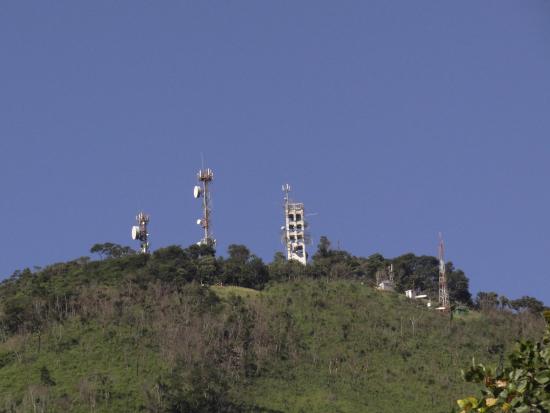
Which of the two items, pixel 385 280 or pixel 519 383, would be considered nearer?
pixel 519 383

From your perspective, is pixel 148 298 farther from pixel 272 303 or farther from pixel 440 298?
pixel 440 298

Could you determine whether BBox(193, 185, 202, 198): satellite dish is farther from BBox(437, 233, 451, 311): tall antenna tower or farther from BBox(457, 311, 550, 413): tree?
BBox(457, 311, 550, 413): tree

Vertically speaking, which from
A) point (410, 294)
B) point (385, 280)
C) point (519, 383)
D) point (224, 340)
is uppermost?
point (385, 280)

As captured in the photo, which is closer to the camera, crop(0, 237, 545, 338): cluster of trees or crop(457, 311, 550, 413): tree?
crop(457, 311, 550, 413): tree

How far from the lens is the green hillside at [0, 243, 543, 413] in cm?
7944

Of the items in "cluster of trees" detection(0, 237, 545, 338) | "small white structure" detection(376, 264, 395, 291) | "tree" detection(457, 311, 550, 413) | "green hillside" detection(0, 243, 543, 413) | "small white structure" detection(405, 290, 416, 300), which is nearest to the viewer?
"tree" detection(457, 311, 550, 413)

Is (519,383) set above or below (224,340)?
below

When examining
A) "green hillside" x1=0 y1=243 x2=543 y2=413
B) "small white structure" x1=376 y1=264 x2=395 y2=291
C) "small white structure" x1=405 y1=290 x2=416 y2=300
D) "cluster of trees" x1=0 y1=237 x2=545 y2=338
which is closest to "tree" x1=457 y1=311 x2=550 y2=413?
"green hillside" x1=0 y1=243 x2=543 y2=413

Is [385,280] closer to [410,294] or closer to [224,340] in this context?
[410,294]

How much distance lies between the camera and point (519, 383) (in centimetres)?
1744

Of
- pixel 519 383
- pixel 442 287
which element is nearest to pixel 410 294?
pixel 442 287

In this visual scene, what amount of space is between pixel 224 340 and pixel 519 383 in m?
70.6

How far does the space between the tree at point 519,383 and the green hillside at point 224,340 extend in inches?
2266

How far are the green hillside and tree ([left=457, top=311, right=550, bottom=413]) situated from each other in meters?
57.5
